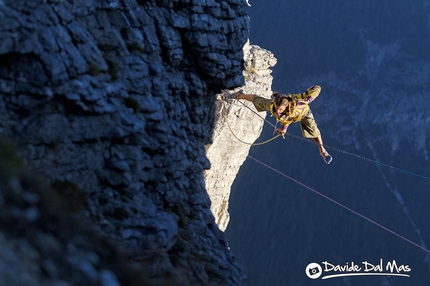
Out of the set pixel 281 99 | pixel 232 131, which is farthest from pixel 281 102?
pixel 232 131

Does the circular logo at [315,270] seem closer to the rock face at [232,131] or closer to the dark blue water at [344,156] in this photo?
the dark blue water at [344,156]

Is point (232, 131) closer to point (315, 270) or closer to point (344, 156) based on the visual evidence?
point (315, 270)

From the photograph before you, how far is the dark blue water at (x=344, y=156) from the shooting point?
55.7m

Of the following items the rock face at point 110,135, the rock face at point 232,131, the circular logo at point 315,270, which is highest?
the circular logo at point 315,270

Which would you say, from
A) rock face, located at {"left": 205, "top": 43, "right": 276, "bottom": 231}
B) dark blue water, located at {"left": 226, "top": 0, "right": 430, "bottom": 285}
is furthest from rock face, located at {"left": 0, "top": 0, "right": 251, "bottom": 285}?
dark blue water, located at {"left": 226, "top": 0, "right": 430, "bottom": 285}

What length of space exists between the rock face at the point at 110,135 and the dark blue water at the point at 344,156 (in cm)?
3974

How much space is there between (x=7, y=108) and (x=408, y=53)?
66.0 meters

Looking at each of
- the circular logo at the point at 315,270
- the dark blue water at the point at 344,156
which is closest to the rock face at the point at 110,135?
the circular logo at the point at 315,270

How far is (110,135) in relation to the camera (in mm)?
9461

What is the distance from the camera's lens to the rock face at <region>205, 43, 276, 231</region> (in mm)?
23922

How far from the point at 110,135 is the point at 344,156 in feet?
187

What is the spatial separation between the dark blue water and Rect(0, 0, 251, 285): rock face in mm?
39737

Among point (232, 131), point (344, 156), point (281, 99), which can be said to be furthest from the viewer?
point (344, 156)

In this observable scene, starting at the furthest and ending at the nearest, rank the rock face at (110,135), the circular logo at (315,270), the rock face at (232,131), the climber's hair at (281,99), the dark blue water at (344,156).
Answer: the dark blue water at (344,156) < the circular logo at (315,270) < the rock face at (232,131) < the climber's hair at (281,99) < the rock face at (110,135)
